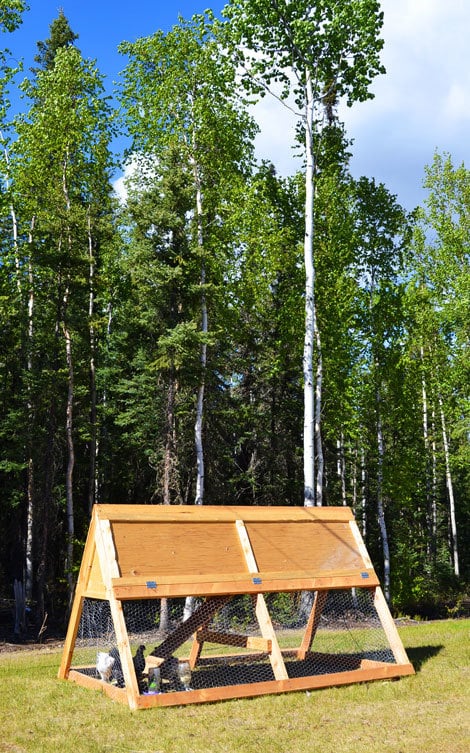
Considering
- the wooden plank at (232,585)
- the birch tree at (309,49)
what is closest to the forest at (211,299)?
the birch tree at (309,49)

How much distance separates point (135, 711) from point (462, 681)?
3738 mm

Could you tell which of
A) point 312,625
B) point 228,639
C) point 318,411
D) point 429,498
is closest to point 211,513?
point 228,639

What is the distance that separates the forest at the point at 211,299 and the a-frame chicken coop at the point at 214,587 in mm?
5928

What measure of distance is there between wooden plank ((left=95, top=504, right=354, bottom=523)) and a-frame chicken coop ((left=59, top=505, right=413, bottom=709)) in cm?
1

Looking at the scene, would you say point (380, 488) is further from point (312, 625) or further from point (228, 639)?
point (228, 639)

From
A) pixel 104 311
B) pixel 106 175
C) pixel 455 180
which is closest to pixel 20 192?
pixel 106 175

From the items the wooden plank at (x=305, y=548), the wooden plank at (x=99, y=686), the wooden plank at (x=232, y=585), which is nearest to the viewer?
the wooden plank at (x=99, y=686)

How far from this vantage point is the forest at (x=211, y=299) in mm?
17797

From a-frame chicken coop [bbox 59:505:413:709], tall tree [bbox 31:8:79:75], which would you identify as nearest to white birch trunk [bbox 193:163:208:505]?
a-frame chicken coop [bbox 59:505:413:709]

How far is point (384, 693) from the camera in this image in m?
A: 7.68

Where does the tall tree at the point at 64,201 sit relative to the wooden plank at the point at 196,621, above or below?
above

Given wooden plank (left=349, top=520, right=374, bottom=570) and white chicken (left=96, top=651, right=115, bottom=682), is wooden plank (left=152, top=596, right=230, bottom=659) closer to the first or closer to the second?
white chicken (left=96, top=651, right=115, bottom=682)

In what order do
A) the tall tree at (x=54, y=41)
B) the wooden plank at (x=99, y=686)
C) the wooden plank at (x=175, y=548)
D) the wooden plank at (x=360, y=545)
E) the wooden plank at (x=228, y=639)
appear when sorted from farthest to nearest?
1. the tall tree at (x=54, y=41)
2. the wooden plank at (x=360, y=545)
3. the wooden plank at (x=228, y=639)
4. the wooden plank at (x=175, y=548)
5. the wooden plank at (x=99, y=686)

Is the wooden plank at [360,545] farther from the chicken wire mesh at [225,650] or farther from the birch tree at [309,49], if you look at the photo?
the birch tree at [309,49]
